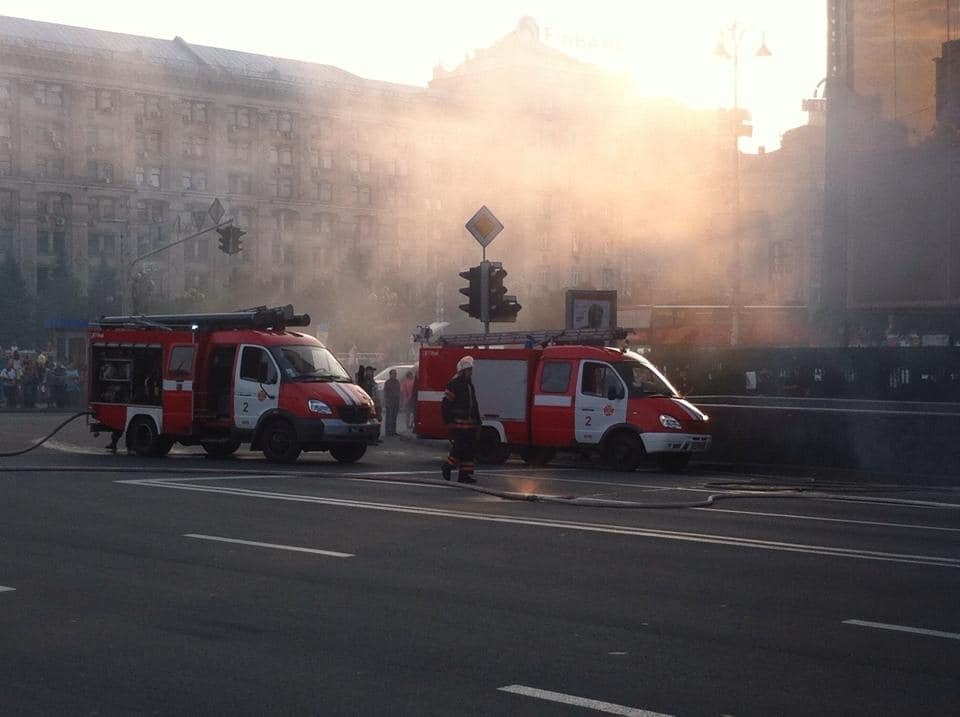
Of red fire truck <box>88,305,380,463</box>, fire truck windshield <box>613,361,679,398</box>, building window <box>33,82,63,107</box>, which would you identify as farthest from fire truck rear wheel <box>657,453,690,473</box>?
building window <box>33,82,63,107</box>

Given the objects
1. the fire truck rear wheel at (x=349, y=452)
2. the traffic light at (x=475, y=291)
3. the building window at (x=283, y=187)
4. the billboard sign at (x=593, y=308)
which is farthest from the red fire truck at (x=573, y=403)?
the building window at (x=283, y=187)

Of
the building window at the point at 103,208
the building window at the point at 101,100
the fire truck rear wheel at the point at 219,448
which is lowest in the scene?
the fire truck rear wheel at the point at 219,448

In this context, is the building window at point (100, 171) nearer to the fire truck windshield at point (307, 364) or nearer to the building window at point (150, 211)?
the building window at point (150, 211)

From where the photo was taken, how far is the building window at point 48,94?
151ft

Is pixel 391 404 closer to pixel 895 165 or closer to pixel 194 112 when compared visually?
pixel 895 165

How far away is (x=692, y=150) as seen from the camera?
40625 mm

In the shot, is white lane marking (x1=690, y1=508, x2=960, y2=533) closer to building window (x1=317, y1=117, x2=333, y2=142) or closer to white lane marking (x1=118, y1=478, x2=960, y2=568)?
white lane marking (x1=118, y1=478, x2=960, y2=568)

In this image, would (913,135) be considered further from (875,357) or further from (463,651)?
(463,651)

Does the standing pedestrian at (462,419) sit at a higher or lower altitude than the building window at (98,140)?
lower

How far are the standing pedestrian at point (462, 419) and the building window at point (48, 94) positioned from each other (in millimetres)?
32458

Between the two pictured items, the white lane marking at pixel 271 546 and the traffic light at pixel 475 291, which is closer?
the white lane marking at pixel 271 546

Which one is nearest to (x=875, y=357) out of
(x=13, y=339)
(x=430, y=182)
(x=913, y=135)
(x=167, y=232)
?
(x=913, y=135)

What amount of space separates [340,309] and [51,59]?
18392 millimetres

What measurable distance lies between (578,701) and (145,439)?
1806 centimetres
